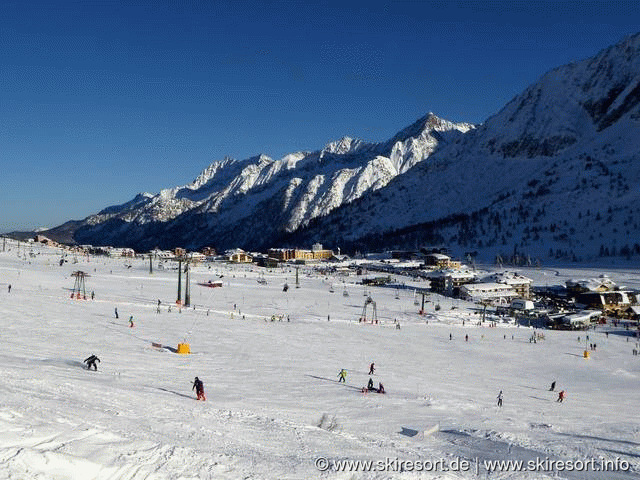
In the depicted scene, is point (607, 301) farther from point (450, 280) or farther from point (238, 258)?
point (238, 258)

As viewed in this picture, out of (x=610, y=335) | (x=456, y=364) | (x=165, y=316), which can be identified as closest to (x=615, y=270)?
(x=610, y=335)

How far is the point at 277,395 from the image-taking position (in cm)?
2373

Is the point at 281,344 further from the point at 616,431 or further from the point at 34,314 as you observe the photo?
the point at 616,431

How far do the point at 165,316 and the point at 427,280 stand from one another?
262 feet

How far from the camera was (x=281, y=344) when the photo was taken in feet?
129

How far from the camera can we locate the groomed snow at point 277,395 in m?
12.9

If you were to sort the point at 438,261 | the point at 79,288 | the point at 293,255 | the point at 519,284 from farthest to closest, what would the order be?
1. the point at 293,255
2. the point at 438,261
3. the point at 519,284
4. the point at 79,288

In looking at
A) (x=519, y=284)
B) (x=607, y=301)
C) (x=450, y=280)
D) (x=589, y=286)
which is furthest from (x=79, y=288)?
(x=589, y=286)


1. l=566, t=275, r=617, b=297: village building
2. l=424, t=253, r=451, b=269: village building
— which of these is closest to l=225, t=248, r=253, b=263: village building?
l=424, t=253, r=451, b=269: village building

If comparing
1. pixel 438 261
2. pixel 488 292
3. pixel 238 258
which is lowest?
pixel 488 292

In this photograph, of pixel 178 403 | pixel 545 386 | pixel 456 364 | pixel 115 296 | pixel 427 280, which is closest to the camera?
pixel 178 403

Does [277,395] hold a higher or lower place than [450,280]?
lower

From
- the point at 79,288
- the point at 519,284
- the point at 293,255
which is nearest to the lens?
the point at 79,288

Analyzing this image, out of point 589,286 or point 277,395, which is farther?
point 589,286
